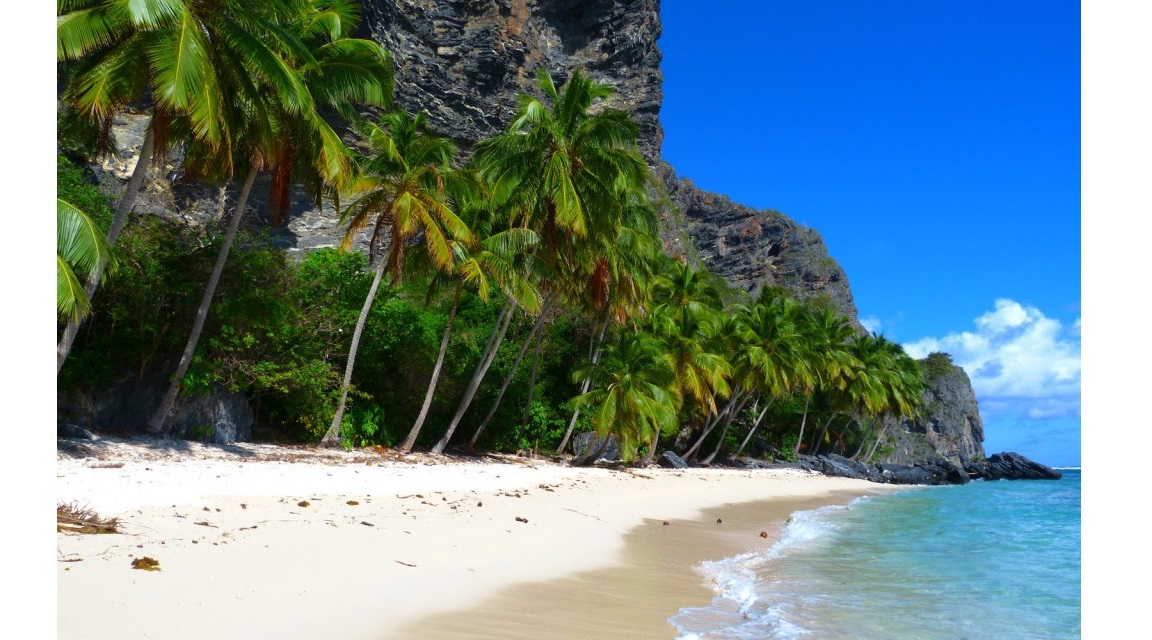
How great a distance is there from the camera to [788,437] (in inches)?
1746

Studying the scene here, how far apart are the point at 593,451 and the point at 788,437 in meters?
23.9

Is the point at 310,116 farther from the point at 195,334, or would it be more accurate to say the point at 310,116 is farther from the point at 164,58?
the point at 195,334

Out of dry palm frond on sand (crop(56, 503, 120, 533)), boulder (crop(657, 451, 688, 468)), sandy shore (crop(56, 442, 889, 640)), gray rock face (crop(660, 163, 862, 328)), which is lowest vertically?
boulder (crop(657, 451, 688, 468))

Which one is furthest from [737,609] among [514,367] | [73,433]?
[514,367]

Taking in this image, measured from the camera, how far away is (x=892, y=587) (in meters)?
8.08

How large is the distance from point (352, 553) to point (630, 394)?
15134 millimetres

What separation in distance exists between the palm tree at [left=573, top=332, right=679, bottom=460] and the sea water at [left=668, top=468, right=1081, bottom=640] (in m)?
6.66

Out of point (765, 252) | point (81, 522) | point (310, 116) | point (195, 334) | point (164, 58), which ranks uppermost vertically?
point (765, 252)

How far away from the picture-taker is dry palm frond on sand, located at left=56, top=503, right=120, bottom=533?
216 inches

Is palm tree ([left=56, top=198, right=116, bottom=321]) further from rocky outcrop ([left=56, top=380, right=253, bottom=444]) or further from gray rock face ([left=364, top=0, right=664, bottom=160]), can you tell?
gray rock face ([left=364, top=0, right=664, bottom=160])

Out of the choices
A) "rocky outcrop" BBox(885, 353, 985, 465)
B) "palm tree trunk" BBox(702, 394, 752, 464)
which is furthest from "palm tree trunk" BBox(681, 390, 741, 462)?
"rocky outcrop" BBox(885, 353, 985, 465)

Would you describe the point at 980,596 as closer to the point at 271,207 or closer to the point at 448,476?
the point at 448,476

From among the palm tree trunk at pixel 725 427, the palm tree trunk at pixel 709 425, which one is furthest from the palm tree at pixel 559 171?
the palm tree trunk at pixel 725 427
